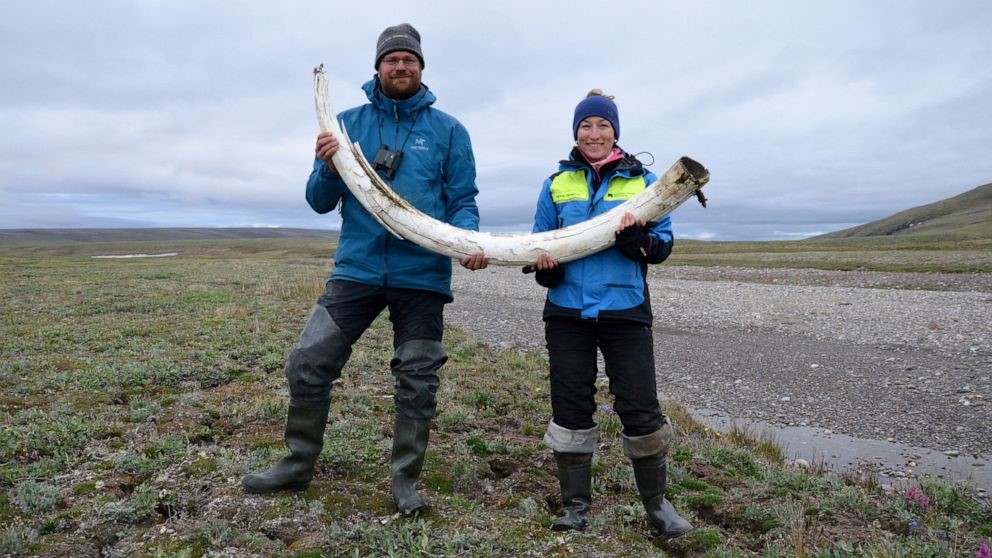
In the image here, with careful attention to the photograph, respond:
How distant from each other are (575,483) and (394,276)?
202 centimetres

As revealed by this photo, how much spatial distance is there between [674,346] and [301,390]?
1244 centimetres

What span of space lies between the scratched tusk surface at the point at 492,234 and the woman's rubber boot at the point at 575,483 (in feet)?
4.78

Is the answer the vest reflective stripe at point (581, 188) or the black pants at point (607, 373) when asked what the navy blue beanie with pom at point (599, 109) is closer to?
the vest reflective stripe at point (581, 188)

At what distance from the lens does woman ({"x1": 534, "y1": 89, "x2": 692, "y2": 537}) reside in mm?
4254

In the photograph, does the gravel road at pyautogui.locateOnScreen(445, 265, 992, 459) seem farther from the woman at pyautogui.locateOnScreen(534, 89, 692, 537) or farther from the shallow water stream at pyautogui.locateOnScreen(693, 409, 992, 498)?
the woman at pyautogui.locateOnScreen(534, 89, 692, 537)

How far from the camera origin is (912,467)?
7.34 m

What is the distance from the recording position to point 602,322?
4.25 meters

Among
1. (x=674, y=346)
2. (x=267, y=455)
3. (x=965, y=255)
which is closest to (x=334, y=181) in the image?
(x=267, y=455)

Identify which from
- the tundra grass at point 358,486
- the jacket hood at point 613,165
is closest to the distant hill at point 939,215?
the tundra grass at point 358,486

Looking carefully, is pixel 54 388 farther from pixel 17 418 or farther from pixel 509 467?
pixel 509 467

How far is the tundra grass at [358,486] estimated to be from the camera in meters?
4.09

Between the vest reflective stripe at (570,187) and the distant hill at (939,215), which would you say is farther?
the distant hill at (939,215)

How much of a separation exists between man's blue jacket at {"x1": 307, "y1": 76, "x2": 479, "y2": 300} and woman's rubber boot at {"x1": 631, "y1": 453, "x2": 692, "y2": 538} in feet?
6.32

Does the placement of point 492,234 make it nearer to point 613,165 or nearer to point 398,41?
point 613,165
